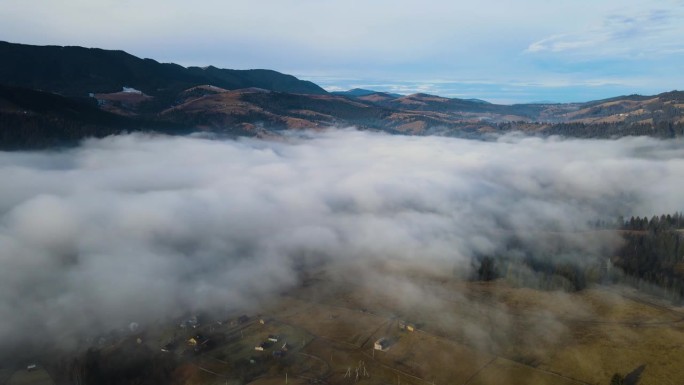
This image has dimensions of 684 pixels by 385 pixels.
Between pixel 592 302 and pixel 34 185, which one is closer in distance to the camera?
pixel 592 302

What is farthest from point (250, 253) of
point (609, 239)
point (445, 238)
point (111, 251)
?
point (609, 239)

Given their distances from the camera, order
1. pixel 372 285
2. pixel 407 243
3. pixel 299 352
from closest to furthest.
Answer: pixel 299 352 < pixel 372 285 < pixel 407 243

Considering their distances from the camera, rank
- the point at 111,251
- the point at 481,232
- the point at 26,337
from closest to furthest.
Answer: the point at 26,337, the point at 111,251, the point at 481,232

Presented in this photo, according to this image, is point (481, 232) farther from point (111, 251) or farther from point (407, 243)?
point (111, 251)

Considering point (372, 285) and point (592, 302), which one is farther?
point (372, 285)

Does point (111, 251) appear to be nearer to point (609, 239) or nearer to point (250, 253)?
point (250, 253)

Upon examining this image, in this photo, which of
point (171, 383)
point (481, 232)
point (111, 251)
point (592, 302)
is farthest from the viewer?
point (481, 232)

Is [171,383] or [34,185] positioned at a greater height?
[34,185]

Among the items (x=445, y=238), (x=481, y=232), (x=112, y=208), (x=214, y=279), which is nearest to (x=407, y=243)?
(x=445, y=238)

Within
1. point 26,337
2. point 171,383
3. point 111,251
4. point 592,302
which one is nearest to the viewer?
point 171,383
